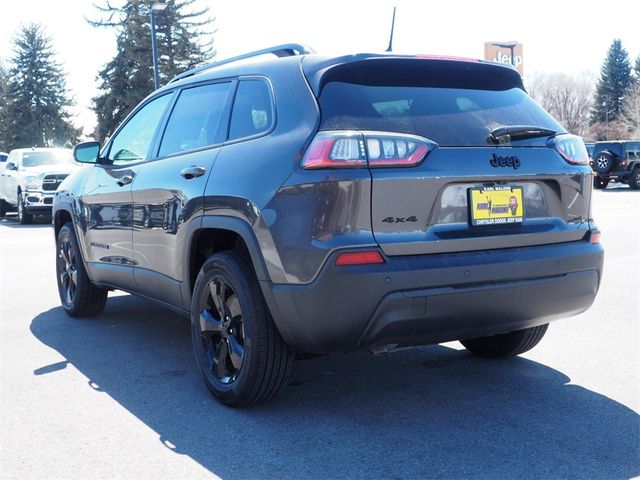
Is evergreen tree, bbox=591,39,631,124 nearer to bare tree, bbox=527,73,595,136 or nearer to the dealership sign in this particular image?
bare tree, bbox=527,73,595,136

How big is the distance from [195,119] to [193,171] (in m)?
0.52

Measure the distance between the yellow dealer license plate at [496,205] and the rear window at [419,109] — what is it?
0.24 metres

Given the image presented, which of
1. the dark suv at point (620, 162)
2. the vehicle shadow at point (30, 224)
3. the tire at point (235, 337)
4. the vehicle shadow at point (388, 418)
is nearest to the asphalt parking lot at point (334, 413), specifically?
the vehicle shadow at point (388, 418)

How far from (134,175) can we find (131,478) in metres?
2.53

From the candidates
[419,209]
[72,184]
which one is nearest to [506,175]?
[419,209]

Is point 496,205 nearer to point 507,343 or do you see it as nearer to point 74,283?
point 507,343

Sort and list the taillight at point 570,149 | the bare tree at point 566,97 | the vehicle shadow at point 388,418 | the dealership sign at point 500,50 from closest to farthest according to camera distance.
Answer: the vehicle shadow at point 388,418 < the taillight at point 570,149 < the dealership sign at point 500,50 < the bare tree at point 566,97

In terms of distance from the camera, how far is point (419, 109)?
368cm

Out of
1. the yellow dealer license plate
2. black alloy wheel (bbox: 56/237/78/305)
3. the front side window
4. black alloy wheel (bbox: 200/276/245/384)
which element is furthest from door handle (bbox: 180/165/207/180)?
black alloy wheel (bbox: 56/237/78/305)

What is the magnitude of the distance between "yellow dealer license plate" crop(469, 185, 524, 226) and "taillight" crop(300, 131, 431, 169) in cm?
36

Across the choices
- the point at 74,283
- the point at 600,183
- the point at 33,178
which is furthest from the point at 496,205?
the point at 600,183

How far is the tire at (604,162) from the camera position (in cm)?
2886

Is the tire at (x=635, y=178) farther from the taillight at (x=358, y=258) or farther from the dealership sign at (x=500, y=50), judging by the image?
the taillight at (x=358, y=258)

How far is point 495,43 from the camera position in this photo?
3738 centimetres
